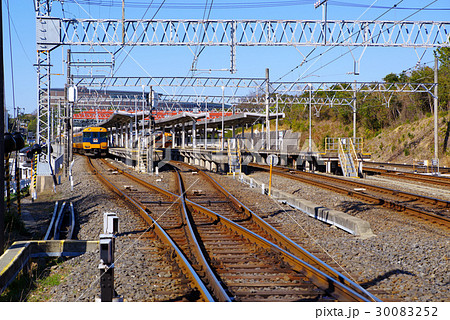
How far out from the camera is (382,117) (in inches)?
1982

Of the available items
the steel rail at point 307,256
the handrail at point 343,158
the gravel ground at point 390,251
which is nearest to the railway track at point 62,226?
the steel rail at point 307,256

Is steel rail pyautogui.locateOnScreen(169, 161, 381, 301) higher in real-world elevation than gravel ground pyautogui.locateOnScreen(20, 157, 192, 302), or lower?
higher

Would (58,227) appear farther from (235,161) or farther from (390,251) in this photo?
(235,161)

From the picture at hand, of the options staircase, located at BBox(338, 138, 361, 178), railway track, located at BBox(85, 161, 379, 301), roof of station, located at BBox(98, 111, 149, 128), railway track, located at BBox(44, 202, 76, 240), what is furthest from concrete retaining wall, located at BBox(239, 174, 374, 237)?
roof of station, located at BBox(98, 111, 149, 128)

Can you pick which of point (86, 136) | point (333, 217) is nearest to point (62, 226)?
point (333, 217)

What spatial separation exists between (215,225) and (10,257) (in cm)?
464

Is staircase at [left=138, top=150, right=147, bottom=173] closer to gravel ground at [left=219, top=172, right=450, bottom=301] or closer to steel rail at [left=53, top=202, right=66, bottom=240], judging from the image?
steel rail at [left=53, top=202, right=66, bottom=240]

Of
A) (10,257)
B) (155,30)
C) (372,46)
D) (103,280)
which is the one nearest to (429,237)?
(103,280)

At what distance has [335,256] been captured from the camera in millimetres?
7562

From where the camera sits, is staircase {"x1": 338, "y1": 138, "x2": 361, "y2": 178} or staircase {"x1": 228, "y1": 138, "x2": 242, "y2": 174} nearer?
staircase {"x1": 338, "y1": 138, "x2": 361, "y2": 178}

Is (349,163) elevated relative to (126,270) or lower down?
elevated

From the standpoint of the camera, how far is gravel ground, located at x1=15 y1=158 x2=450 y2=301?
237 inches

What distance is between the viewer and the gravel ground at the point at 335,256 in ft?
19.7
